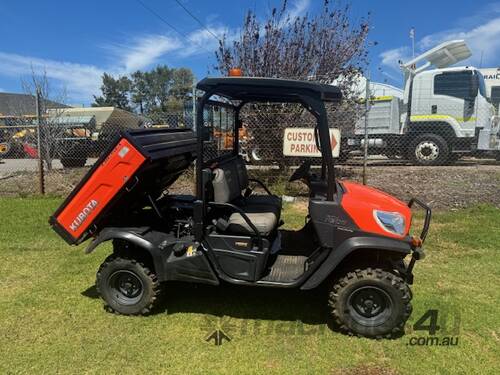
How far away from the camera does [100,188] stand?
3.44 meters

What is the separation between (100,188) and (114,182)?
5.9 inches

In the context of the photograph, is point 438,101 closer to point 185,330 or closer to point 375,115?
point 375,115

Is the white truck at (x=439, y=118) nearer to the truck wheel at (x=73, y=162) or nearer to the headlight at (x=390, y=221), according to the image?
the headlight at (x=390, y=221)

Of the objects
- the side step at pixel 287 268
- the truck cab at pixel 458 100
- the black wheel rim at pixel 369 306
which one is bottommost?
the black wheel rim at pixel 369 306

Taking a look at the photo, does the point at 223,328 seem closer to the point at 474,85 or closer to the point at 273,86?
the point at 273,86

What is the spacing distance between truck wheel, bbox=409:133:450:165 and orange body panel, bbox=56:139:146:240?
10110 mm

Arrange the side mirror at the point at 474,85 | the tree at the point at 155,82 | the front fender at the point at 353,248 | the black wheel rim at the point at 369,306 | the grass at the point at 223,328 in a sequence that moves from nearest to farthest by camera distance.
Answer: the grass at the point at 223,328, the front fender at the point at 353,248, the black wheel rim at the point at 369,306, the side mirror at the point at 474,85, the tree at the point at 155,82

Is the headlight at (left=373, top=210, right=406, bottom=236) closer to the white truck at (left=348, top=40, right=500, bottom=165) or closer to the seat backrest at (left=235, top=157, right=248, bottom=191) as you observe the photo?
the seat backrest at (left=235, top=157, right=248, bottom=191)

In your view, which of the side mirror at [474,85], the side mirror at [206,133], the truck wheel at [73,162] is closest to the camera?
the side mirror at [206,133]

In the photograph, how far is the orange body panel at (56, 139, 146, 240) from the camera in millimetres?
3330

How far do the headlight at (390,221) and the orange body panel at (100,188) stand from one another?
1856 millimetres

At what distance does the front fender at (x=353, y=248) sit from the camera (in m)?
3.11

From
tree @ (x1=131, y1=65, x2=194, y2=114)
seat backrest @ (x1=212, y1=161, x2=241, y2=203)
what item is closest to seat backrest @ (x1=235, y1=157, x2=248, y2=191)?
seat backrest @ (x1=212, y1=161, x2=241, y2=203)

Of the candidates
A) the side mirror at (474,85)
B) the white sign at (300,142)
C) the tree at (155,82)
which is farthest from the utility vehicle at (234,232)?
the tree at (155,82)
